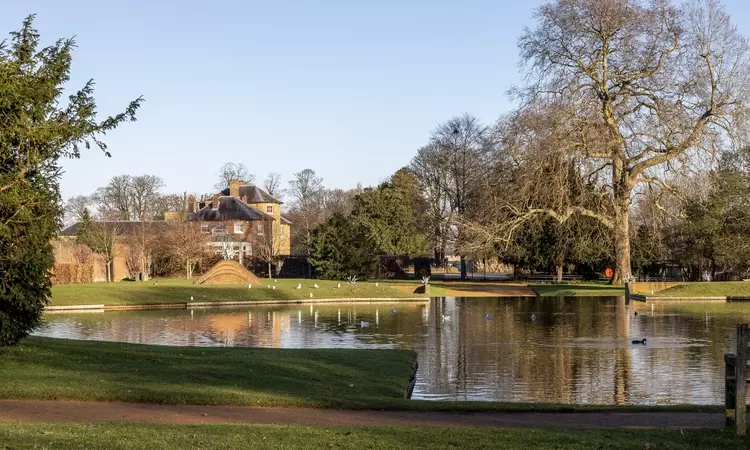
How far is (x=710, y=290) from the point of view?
4691 centimetres

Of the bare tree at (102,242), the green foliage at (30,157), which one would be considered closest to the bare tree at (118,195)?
the bare tree at (102,242)

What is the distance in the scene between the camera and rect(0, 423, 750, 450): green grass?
973cm

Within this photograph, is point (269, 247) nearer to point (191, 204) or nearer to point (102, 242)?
point (102, 242)

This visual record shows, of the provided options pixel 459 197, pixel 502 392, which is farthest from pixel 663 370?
pixel 459 197

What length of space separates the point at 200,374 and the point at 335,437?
22.5 feet

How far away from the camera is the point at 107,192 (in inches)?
4481

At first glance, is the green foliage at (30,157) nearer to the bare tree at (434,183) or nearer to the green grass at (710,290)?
the green grass at (710,290)

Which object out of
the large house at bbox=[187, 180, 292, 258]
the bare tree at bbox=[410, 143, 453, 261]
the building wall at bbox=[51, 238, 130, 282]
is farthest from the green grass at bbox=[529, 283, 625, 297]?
the large house at bbox=[187, 180, 292, 258]

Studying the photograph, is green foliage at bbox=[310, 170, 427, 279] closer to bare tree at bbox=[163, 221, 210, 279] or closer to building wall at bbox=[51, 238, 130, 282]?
bare tree at bbox=[163, 221, 210, 279]

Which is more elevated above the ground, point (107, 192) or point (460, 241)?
point (107, 192)

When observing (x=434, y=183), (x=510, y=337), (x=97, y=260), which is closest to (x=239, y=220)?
(x=434, y=183)

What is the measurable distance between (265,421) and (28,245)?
7787mm

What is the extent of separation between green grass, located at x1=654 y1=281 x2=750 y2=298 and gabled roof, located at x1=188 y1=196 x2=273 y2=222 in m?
50.9

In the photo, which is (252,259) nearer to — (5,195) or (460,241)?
(460,241)
